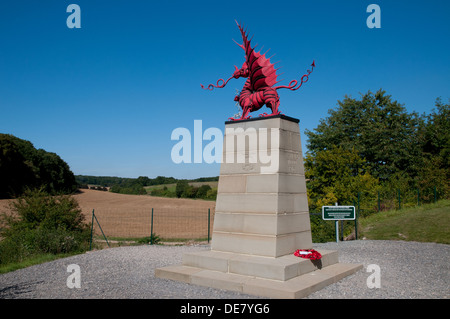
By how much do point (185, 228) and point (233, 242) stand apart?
1717 cm

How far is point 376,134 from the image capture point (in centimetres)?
3142

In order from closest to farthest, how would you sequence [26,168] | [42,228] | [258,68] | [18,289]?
[18,289] < [258,68] < [42,228] < [26,168]

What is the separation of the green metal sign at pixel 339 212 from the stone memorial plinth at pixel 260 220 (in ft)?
18.5

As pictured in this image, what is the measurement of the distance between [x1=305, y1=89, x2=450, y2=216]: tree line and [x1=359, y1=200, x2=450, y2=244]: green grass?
682cm

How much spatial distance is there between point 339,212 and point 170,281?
9.22 meters

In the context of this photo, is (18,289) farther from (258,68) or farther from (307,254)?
Result: (258,68)

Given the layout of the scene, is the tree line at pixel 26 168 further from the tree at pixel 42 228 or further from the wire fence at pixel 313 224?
the tree at pixel 42 228

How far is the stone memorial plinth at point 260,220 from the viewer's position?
24.1ft

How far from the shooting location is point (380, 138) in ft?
104

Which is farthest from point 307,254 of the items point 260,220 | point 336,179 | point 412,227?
point 336,179

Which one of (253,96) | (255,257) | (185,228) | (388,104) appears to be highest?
(388,104)
